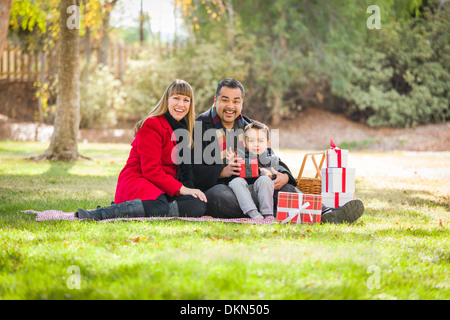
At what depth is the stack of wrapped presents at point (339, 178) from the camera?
4703mm

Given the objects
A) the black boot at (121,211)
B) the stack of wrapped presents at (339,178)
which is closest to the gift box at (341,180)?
the stack of wrapped presents at (339,178)

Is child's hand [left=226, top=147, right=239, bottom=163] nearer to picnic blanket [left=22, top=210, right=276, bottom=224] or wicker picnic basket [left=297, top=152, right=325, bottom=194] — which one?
picnic blanket [left=22, top=210, right=276, bottom=224]

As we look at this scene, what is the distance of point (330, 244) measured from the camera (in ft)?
11.4

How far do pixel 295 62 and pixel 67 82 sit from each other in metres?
10.9

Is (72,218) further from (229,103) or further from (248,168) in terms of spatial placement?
(229,103)

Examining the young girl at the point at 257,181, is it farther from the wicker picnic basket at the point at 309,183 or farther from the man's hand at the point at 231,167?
the wicker picnic basket at the point at 309,183

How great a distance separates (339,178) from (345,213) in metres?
0.42

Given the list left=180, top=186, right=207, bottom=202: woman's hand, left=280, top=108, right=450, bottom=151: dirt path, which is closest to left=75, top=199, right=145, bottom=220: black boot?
left=180, top=186, right=207, bottom=202: woman's hand

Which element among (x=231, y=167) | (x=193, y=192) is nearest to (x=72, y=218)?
(x=193, y=192)

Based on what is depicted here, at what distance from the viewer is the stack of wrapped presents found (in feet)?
15.4

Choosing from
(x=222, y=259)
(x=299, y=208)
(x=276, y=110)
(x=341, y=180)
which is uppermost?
(x=276, y=110)

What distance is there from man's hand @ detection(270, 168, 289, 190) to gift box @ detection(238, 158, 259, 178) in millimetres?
213

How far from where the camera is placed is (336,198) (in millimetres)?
4750

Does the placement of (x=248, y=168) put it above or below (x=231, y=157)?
below
